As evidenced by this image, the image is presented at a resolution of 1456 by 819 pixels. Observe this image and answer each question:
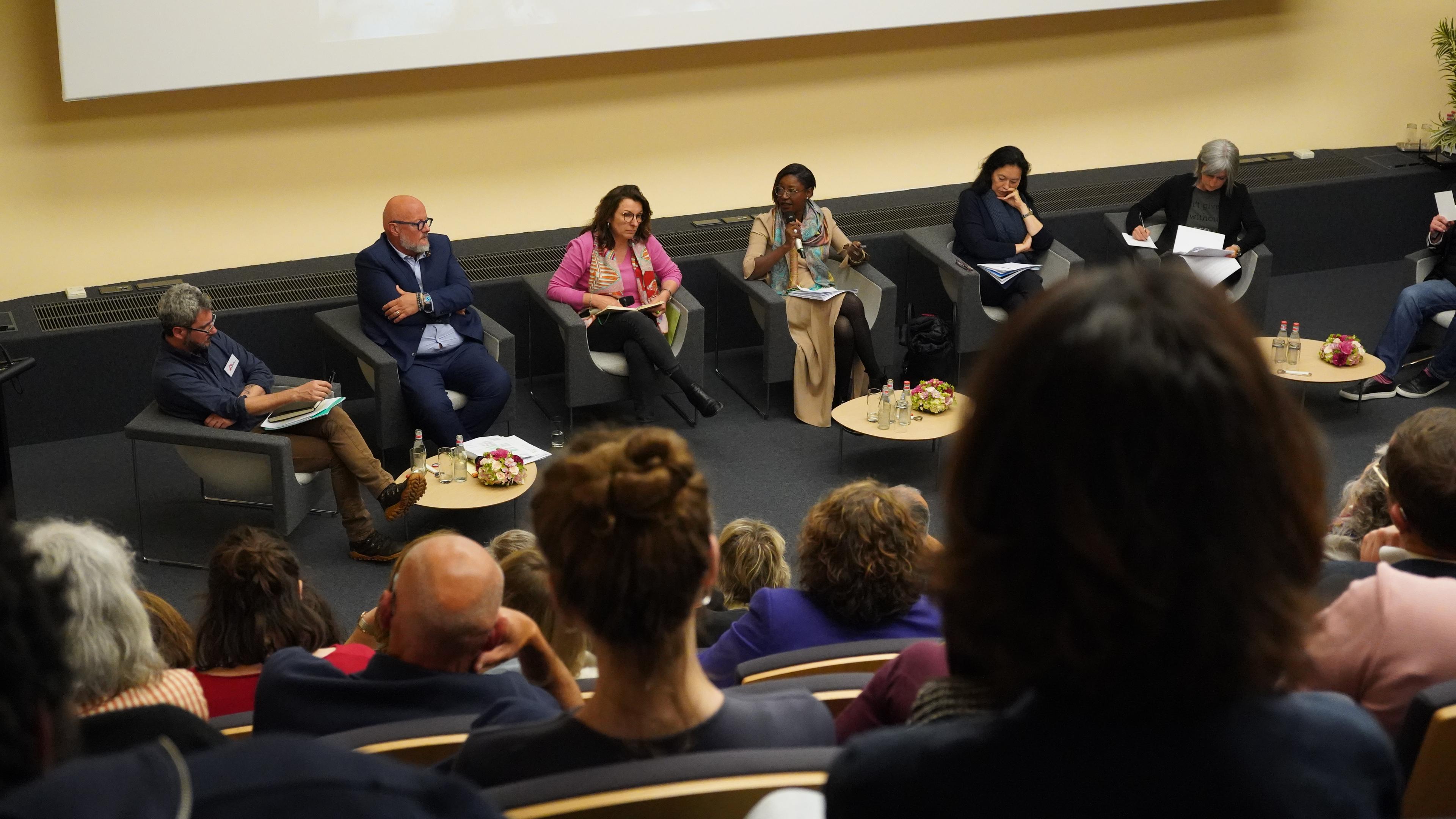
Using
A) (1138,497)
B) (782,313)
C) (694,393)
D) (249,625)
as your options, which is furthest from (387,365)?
(1138,497)

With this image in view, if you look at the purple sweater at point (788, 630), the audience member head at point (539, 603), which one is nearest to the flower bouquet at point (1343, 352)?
the purple sweater at point (788, 630)

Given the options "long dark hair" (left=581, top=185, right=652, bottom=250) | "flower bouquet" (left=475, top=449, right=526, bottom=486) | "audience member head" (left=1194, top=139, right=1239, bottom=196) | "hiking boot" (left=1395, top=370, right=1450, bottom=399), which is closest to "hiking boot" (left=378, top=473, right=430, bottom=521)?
"flower bouquet" (left=475, top=449, right=526, bottom=486)

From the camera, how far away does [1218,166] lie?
23.4 ft

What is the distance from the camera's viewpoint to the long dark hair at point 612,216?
631 centimetres

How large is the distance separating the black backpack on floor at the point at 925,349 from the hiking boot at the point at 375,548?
2726 mm

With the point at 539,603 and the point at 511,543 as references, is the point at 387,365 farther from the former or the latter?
the point at 539,603

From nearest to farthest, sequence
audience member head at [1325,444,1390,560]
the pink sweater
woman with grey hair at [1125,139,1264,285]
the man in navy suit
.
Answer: the pink sweater → audience member head at [1325,444,1390,560] → the man in navy suit → woman with grey hair at [1125,139,1264,285]

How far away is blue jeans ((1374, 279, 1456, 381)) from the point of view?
22.2 feet

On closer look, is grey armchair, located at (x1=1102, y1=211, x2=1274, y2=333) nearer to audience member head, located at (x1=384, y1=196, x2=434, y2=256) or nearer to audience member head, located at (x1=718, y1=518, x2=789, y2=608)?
audience member head, located at (x1=384, y1=196, x2=434, y2=256)

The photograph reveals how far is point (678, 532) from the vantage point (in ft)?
5.88

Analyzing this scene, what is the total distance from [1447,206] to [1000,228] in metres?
2.37

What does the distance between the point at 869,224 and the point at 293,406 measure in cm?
357

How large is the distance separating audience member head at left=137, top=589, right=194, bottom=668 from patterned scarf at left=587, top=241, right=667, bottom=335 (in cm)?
333

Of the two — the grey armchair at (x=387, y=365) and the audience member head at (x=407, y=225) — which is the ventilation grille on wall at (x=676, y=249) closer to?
the grey armchair at (x=387, y=365)
